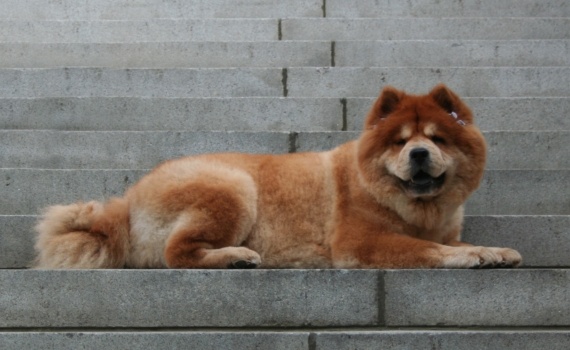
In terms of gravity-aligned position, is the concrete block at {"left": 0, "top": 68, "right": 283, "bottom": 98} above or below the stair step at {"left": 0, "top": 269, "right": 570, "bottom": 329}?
above

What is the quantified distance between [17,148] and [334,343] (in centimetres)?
321

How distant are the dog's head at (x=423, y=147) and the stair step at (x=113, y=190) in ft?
2.09

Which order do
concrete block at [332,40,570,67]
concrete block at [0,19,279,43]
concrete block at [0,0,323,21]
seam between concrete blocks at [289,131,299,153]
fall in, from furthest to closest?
1. concrete block at [0,0,323,21]
2. concrete block at [0,19,279,43]
3. concrete block at [332,40,570,67]
4. seam between concrete blocks at [289,131,299,153]

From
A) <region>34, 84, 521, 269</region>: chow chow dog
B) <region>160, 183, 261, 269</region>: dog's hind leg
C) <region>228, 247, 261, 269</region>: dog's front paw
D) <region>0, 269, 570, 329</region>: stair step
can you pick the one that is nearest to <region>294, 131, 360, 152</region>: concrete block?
<region>34, 84, 521, 269</region>: chow chow dog

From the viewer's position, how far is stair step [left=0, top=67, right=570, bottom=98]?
7328mm

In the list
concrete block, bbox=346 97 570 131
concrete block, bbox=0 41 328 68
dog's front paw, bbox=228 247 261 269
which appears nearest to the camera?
dog's front paw, bbox=228 247 261 269

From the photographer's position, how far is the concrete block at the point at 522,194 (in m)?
5.79

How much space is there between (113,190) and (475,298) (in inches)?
100

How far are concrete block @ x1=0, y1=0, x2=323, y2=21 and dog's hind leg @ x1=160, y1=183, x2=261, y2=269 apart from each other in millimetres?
4053

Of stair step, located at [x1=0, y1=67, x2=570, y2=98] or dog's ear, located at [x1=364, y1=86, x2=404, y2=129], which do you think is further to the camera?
stair step, located at [x1=0, y1=67, x2=570, y2=98]

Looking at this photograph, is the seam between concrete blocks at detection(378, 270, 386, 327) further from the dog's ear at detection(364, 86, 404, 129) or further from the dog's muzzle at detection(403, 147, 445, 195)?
the dog's ear at detection(364, 86, 404, 129)

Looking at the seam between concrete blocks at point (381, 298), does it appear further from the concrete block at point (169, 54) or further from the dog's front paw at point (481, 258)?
the concrete block at point (169, 54)

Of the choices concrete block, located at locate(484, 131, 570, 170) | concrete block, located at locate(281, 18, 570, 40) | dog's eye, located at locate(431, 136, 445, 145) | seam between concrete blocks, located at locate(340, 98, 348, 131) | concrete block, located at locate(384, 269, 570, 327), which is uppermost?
concrete block, located at locate(281, 18, 570, 40)

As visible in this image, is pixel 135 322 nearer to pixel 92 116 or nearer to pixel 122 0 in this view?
pixel 92 116
